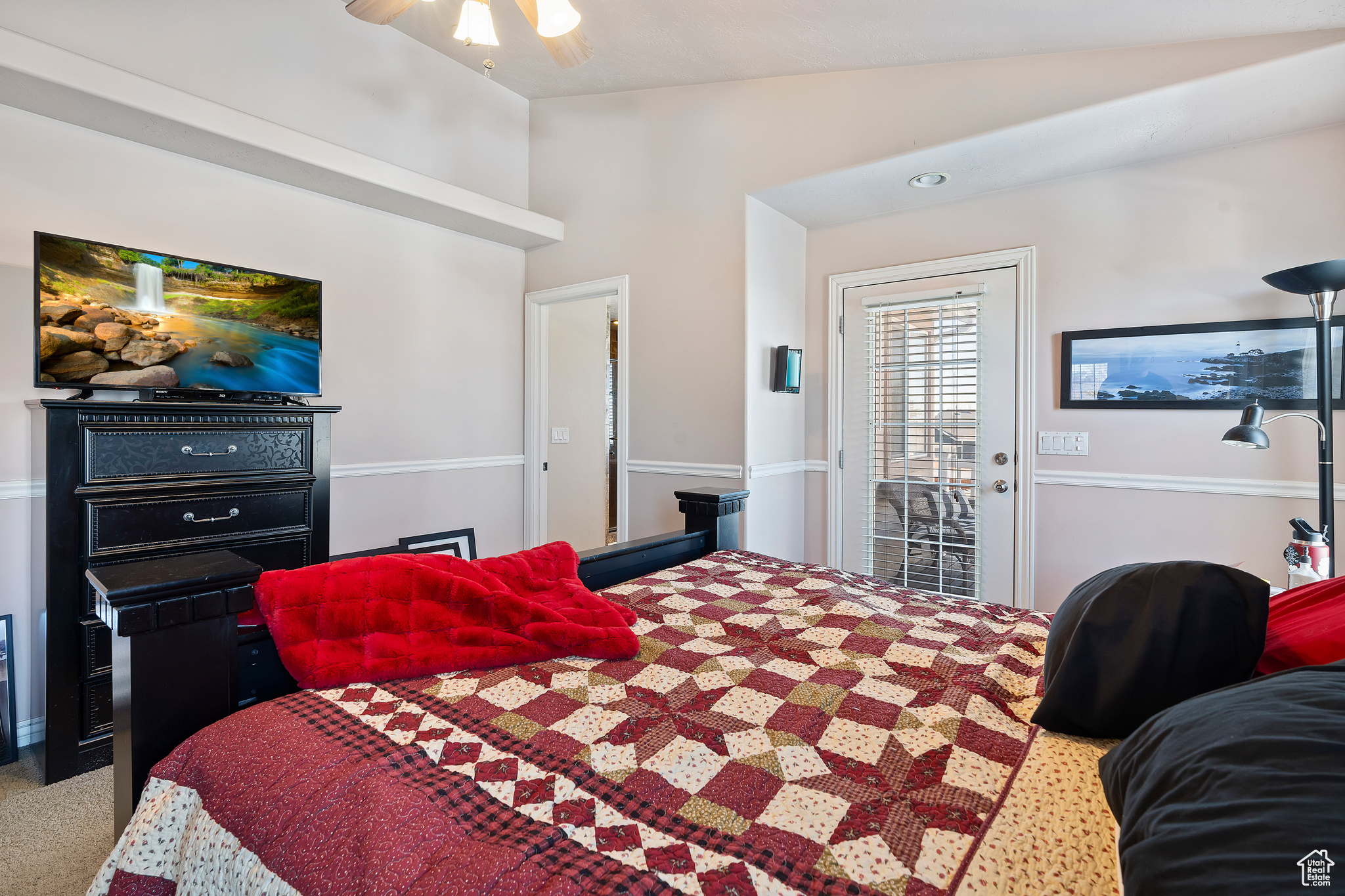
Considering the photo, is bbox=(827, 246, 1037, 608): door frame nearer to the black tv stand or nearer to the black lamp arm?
the black lamp arm

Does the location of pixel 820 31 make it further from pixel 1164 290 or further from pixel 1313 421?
pixel 1313 421

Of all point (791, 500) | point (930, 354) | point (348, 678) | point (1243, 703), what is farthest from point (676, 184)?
point (1243, 703)

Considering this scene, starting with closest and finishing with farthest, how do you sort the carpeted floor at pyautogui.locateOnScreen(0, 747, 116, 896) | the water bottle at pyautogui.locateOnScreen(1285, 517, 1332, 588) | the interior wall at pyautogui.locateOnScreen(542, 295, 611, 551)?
the carpeted floor at pyautogui.locateOnScreen(0, 747, 116, 896)
the water bottle at pyautogui.locateOnScreen(1285, 517, 1332, 588)
the interior wall at pyautogui.locateOnScreen(542, 295, 611, 551)

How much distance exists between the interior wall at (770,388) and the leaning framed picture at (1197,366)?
56.2 inches

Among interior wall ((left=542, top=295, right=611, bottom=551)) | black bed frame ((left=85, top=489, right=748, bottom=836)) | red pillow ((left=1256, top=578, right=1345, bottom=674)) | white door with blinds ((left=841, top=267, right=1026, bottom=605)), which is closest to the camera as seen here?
red pillow ((left=1256, top=578, right=1345, bottom=674))

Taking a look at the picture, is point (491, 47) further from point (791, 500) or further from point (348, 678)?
point (348, 678)

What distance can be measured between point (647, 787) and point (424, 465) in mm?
3254

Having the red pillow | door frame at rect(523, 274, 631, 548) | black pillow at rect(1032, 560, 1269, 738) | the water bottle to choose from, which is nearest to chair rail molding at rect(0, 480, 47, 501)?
door frame at rect(523, 274, 631, 548)

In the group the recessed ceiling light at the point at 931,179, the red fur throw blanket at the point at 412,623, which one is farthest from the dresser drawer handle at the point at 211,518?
the recessed ceiling light at the point at 931,179

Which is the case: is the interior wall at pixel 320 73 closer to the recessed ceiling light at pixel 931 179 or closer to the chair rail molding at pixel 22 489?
the chair rail molding at pixel 22 489

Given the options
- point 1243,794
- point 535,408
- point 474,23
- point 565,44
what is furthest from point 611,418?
point 1243,794

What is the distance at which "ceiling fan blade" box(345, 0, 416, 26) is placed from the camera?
6.88ft

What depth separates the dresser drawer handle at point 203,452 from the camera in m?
2.37

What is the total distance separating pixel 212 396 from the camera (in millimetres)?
2742
